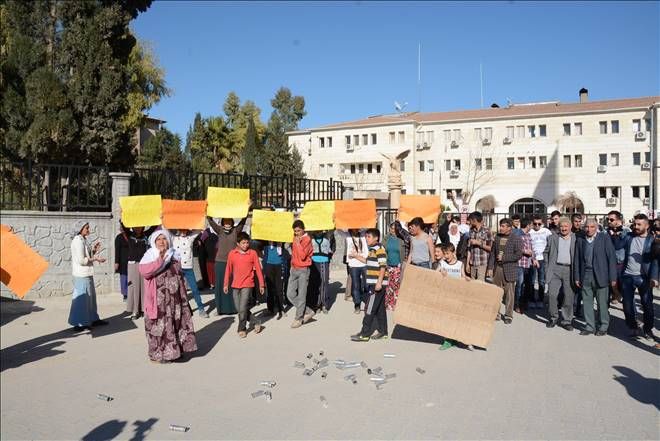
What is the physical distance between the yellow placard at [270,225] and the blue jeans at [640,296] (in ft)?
19.6

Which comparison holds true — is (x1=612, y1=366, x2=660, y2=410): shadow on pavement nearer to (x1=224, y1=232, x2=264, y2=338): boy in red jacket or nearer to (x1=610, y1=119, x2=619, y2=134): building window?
(x1=224, y1=232, x2=264, y2=338): boy in red jacket

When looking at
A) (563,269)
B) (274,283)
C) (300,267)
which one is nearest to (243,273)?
(300,267)

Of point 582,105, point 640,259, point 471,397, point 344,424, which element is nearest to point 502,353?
point 471,397

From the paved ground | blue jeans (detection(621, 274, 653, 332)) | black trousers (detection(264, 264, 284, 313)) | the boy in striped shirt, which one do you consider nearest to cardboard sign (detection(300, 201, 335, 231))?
black trousers (detection(264, 264, 284, 313))

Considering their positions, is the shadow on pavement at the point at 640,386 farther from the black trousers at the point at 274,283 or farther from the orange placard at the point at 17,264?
the orange placard at the point at 17,264

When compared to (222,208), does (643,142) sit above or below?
above

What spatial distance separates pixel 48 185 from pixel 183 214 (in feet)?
12.2

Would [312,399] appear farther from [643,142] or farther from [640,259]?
[643,142]

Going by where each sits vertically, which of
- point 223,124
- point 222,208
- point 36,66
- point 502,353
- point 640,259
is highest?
point 223,124

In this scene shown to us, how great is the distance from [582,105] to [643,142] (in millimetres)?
7258

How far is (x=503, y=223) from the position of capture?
1091 centimetres

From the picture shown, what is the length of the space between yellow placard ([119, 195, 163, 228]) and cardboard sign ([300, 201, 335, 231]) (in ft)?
9.60

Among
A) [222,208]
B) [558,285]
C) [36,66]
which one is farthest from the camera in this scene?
[36,66]

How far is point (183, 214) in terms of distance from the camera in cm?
1152
